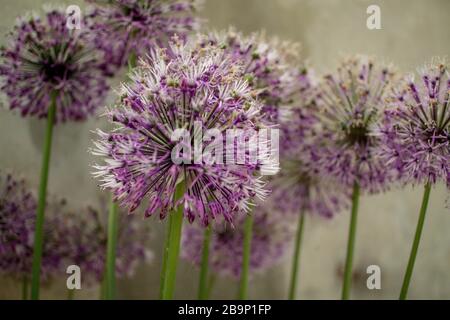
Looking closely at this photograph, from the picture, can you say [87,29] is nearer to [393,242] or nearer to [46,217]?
[46,217]

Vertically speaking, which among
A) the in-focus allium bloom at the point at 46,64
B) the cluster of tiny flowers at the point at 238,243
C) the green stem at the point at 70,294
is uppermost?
the in-focus allium bloom at the point at 46,64

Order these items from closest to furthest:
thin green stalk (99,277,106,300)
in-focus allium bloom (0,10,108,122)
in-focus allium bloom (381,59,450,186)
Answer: in-focus allium bloom (381,59,450,186), in-focus allium bloom (0,10,108,122), thin green stalk (99,277,106,300)

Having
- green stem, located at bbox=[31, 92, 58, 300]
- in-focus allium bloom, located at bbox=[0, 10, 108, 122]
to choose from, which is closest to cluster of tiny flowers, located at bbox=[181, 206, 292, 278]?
green stem, located at bbox=[31, 92, 58, 300]

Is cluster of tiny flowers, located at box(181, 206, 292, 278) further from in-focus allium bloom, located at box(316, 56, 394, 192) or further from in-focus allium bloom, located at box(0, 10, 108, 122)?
in-focus allium bloom, located at box(0, 10, 108, 122)

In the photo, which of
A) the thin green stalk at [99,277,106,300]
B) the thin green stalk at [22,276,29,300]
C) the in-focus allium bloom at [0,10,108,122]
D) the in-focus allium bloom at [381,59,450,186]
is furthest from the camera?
the thin green stalk at [99,277,106,300]

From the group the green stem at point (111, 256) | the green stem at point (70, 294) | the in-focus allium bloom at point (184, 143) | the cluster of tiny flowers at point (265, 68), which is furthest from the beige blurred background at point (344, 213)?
the in-focus allium bloom at point (184, 143)

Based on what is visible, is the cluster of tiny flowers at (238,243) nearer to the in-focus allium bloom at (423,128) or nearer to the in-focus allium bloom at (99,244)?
the in-focus allium bloom at (99,244)
